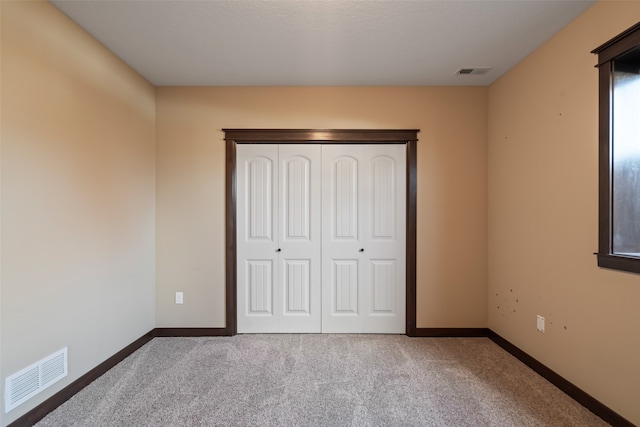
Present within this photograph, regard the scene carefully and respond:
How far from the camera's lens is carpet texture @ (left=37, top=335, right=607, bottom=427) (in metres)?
1.75

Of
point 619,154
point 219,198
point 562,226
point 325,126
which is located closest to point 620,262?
A: point 562,226

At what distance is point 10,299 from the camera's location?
5.13 ft

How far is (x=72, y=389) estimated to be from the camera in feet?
6.42

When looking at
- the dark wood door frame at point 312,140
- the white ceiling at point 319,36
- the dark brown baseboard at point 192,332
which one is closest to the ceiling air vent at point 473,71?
the white ceiling at point 319,36

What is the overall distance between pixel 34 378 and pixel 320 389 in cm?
171

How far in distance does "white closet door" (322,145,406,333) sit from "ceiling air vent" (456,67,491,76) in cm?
82

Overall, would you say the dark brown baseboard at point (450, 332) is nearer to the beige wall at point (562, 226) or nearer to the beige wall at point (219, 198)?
the beige wall at point (219, 198)

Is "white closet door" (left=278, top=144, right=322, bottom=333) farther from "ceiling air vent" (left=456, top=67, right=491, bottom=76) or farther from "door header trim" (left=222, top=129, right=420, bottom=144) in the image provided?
"ceiling air vent" (left=456, top=67, right=491, bottom=76)

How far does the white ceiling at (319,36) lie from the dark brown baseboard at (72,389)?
244 cm

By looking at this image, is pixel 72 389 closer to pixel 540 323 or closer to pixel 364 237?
pixel 364 237

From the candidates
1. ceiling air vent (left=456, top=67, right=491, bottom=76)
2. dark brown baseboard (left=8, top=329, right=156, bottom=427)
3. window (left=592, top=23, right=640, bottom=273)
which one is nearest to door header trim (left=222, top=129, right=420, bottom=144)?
ceiling air vent (left=456, top=67, right=491, bottom=76)

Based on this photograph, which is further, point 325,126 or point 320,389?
point 325,126

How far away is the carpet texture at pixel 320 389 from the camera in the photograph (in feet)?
5.73

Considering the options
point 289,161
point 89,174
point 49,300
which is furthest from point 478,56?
point 49,300
